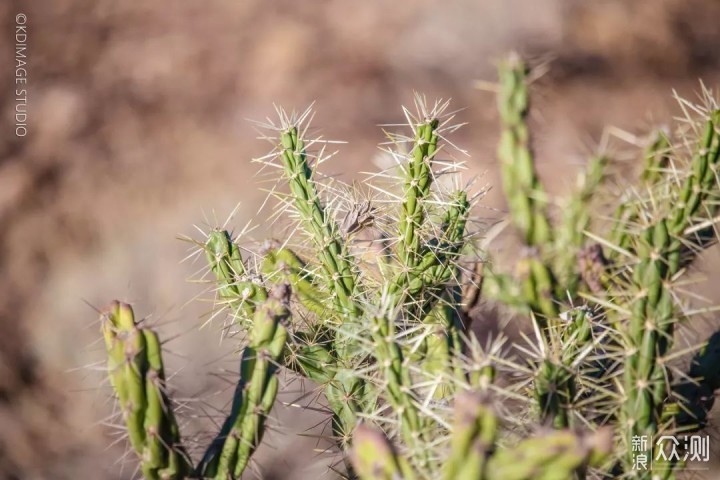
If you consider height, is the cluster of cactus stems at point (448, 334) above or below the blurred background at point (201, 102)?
below

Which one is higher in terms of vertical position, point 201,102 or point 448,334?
point 201,102

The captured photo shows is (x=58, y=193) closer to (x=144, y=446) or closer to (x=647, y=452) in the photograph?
(x=144, y=446)

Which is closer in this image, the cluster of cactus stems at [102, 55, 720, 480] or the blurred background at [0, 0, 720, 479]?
the cluster of cactus stems at [102, 55, 720, 480]

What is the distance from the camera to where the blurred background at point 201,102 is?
475 centimetres

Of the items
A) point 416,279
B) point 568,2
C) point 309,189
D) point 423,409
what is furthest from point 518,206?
point 568,2

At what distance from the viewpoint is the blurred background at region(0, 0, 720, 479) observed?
187 inches

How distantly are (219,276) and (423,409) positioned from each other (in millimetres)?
854

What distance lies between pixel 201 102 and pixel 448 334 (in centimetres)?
365

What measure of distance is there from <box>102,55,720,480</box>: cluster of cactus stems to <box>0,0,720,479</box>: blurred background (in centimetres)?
236

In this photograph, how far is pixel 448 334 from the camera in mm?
2201

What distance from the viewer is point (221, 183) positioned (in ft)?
16.6

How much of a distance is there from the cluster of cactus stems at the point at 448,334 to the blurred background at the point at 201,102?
236 cm

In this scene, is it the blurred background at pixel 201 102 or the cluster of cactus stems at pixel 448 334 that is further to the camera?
the blurred background at pixel 201 102

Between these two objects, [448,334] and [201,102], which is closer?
[448,334]
